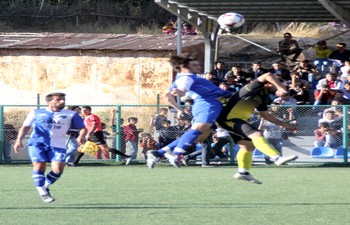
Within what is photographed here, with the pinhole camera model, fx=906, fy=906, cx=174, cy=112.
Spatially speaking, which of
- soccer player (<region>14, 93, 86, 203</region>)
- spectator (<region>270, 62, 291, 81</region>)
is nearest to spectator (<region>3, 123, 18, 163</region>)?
spectator (<region>270, 62, 291, 81</region>)

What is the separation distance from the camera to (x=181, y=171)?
19.8 meters

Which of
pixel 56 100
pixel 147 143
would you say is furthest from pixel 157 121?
pixel 56 100

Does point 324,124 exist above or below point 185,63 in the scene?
below

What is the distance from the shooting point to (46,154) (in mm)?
12633

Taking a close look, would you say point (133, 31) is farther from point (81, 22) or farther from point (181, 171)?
point (181, 171)

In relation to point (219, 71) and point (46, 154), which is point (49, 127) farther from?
point (219, 71)

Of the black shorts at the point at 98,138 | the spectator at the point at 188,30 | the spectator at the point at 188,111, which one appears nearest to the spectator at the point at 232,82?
the spectator at the point at 188,111

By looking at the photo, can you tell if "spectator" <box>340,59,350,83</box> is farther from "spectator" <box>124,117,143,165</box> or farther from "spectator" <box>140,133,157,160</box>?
"spectator" <box>124,117,143,165</box>

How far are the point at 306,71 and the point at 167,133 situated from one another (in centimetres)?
578

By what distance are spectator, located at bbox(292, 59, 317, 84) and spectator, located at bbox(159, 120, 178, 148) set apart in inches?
207

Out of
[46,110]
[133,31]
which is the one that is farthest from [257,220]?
[133,31]

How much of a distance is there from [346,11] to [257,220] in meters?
16.3

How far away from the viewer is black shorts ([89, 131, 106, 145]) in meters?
21.9

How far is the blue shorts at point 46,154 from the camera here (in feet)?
41.2
